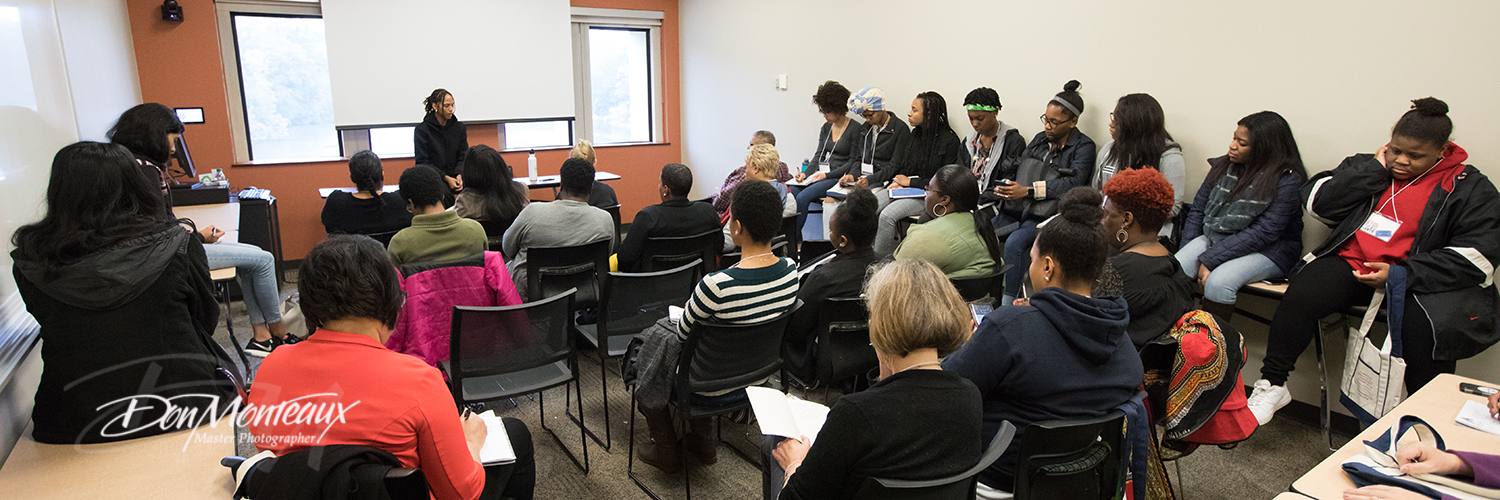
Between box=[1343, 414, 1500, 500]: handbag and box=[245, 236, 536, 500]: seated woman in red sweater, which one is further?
box=[1343, 414, 1500, 500]: handbag

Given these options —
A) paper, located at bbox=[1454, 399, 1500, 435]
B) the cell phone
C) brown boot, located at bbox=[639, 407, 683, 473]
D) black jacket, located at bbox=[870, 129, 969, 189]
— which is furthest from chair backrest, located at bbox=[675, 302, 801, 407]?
black jacket, located at bbox=[870, 129, 969, 189]

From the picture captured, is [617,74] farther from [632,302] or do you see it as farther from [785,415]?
[785,415]

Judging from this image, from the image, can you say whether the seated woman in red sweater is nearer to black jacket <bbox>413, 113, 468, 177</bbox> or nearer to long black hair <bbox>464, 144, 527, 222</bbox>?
long black hair <bbox>464, 144, 527, 222</bbox>

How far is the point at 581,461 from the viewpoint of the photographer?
2.92 meters

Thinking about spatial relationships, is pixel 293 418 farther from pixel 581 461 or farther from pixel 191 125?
pixel 191 125

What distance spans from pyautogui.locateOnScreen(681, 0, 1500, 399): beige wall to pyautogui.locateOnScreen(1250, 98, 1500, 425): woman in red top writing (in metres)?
0.28

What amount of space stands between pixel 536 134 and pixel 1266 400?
6.29 m

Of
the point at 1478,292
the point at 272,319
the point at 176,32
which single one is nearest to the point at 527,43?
the point at 176,32

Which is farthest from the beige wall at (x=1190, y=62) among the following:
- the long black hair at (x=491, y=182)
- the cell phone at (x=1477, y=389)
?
the long black hair at (x=491, y=182)

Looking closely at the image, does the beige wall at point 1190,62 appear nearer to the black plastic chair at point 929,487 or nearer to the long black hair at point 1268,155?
the long black hair at point 1268,155

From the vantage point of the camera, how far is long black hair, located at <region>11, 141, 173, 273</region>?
184 cm

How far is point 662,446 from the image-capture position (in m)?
2.79

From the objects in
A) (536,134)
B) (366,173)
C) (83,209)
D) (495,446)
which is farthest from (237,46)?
(495,446)

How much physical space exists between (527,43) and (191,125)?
270 cm
